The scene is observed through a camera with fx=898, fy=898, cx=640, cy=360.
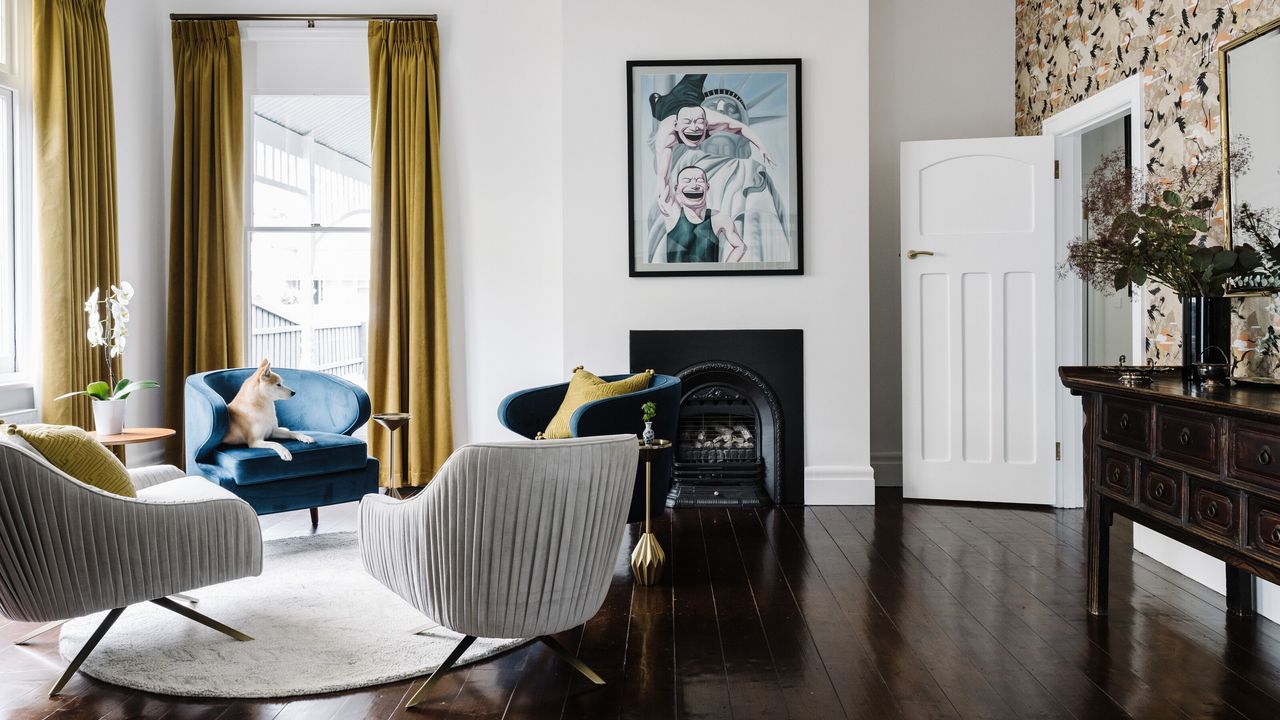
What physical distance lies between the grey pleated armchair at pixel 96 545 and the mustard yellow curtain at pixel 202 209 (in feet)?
9.88

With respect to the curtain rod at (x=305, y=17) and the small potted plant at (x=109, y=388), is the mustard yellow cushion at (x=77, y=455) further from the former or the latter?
the curtain rod at (x=305, y=17)

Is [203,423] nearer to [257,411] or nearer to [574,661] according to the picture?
[257,411]

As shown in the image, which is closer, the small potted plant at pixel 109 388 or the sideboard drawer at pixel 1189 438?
the sideboard drawer at pixel 1189 438

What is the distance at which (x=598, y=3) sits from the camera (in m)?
5.03

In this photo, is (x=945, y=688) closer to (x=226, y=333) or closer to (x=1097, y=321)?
(x=1097, y=321)

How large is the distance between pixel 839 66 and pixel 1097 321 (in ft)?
7.30

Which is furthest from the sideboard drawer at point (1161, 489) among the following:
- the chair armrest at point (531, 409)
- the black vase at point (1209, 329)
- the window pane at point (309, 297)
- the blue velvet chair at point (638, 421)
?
the window pane at point (309, 297)

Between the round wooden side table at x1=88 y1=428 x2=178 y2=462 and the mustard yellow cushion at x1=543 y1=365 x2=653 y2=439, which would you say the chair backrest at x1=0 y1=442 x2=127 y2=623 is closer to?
the round wooden side table at x1=88 y1=428 x2=178 y2=462

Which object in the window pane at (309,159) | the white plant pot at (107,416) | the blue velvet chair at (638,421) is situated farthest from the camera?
the window pane at (309,159)

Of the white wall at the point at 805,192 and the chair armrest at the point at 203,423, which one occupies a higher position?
the white wall at the point at 805,192

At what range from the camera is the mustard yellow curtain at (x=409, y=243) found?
5375mm

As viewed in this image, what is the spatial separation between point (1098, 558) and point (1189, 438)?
0.65 metres

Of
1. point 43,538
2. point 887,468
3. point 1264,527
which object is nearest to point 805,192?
point 887,468

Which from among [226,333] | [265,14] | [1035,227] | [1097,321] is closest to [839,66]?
[1035,227]
